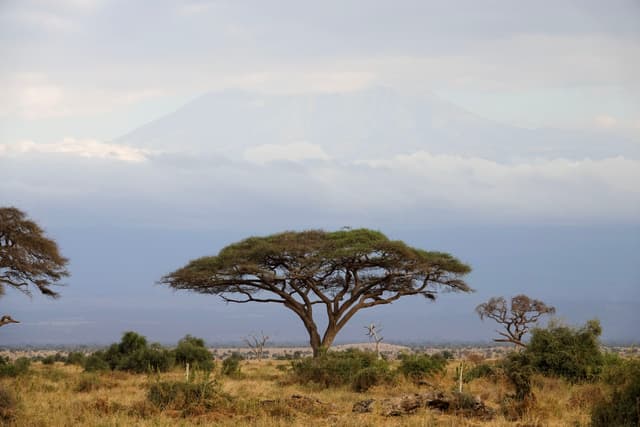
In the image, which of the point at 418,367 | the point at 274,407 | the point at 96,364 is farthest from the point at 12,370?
the point at 274,407

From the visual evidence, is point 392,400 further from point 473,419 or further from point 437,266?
point 437,266

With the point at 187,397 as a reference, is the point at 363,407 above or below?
below

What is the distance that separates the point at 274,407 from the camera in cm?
1825

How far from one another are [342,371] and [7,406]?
12.3 m

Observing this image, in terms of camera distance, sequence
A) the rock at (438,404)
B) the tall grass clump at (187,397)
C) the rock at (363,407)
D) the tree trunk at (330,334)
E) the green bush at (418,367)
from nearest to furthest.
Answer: the tall grass clump at (187,397) → the rock at (438,404) → the rock at (363,407) → the green bush at (418,367) → the tree trunk at (330,334)

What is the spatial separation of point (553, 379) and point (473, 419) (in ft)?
23.8

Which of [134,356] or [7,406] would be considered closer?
[7,406]

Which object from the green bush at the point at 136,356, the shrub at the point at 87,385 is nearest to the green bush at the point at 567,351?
the shrub at the point at 87,385

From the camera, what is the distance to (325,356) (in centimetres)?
2878

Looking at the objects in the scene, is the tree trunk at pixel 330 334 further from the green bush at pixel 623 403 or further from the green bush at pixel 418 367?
the green bush at pixel 623 403

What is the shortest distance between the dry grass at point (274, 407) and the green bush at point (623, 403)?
135cm

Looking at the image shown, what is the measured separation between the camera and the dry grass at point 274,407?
53.5 ft

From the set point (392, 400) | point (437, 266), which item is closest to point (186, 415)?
point (392, 400)

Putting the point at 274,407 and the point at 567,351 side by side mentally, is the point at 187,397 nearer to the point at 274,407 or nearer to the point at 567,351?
the point at 274,407
